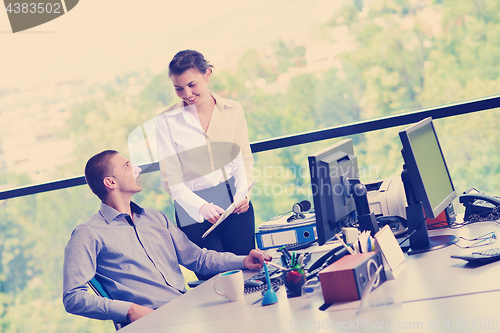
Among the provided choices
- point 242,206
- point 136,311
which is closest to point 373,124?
point 242,206

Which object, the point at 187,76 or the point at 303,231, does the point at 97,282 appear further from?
the point at 187,76

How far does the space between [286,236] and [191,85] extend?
0.97 meters

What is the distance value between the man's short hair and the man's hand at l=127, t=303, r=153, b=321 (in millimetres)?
579

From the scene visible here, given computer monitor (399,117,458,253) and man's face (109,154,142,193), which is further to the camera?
man's face (109,154,142,193)

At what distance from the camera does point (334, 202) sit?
4.91 ft

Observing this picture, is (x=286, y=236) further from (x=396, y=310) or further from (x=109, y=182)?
(x=396, y=310)

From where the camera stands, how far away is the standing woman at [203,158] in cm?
233

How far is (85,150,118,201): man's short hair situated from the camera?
6.70 ft

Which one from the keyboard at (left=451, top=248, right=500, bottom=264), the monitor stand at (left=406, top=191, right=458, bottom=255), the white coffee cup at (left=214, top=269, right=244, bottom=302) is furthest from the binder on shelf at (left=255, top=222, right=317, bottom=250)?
the keyboard at (left=451, top=248, right=500, bottom=264)

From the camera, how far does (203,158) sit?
248cm

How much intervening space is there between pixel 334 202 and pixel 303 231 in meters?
0.60

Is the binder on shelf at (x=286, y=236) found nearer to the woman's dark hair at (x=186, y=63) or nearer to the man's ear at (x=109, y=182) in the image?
the man's ear at (x=109, y=182)

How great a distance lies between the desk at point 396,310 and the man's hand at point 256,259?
0.28 m

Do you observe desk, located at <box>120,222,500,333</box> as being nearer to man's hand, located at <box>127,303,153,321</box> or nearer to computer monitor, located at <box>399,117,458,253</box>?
computer monitor, located at <box>399,117,458,253</box>
